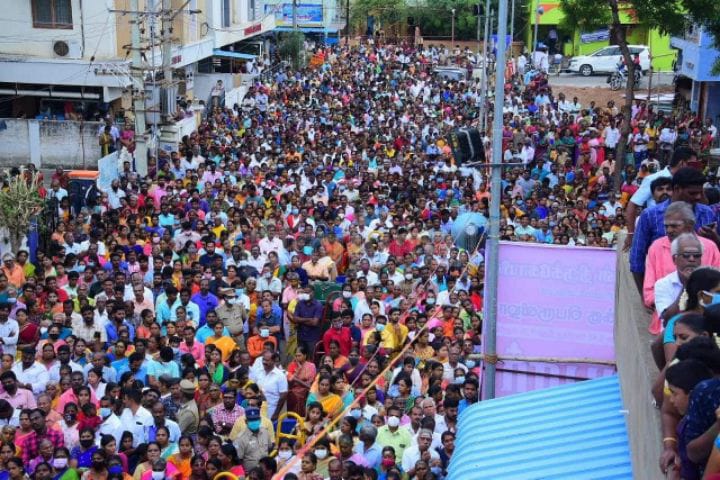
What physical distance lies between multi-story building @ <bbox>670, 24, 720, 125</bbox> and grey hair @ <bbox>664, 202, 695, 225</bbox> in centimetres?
2043

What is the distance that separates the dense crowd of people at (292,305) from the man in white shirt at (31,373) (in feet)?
0.06

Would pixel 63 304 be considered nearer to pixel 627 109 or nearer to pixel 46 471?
Answer: pixel 46 471

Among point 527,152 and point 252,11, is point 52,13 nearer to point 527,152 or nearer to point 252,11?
point 527,152

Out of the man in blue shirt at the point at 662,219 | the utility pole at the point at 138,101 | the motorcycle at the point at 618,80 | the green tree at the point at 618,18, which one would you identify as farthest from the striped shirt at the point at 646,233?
the motorcycle at the point at 618,80

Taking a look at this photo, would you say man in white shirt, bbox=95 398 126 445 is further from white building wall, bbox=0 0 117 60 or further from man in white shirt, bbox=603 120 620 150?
→ white building wall, bbox=0 0 117 60

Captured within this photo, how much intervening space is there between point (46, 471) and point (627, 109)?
14.1 metres

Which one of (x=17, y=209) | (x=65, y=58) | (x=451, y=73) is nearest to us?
(x=17, y=209)

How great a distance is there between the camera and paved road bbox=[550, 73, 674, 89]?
42.4 meters

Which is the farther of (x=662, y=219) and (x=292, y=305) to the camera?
(x=292, y=305)

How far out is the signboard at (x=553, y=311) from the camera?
31.2ft

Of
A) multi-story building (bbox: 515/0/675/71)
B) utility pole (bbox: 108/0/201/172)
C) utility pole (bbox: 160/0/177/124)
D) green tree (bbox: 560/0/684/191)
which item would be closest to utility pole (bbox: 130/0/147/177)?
utility pole (bbox: 108/0/201/172)

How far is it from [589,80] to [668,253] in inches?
1521

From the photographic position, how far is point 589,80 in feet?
144


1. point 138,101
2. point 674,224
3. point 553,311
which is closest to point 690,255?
point 674,224
